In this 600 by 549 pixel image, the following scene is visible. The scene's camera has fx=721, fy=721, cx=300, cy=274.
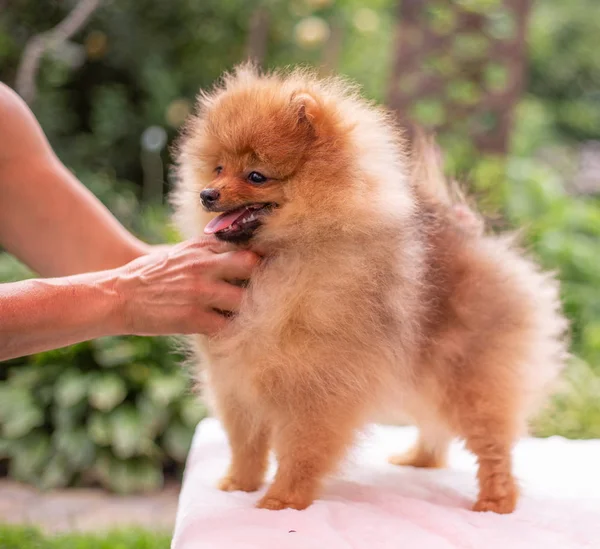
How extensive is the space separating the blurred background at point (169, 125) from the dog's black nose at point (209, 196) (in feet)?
5.73

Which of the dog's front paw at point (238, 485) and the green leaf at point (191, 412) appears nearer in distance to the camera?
the dog's front paw at point (238, 485)

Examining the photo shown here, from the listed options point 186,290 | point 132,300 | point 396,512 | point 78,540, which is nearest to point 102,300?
point 132,300

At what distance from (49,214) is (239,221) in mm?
831

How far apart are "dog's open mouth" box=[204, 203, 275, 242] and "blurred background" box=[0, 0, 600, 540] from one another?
1665mm

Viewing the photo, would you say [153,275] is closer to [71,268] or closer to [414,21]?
[71,268]

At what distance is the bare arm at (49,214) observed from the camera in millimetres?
2152

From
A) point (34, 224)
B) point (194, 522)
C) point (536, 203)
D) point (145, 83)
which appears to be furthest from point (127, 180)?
point (194, 522)

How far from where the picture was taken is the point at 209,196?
152 cm

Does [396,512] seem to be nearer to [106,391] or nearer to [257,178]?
[257,178]

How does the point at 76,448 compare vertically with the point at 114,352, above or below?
below

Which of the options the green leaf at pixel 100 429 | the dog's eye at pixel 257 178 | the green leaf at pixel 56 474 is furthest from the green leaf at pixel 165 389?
the dog's eye at pixel 257 178

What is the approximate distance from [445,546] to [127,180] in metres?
5.32

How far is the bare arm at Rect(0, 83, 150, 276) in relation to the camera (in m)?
2.15

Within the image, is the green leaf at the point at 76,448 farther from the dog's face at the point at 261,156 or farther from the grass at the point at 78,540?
the dog's face at the point at 261,156
